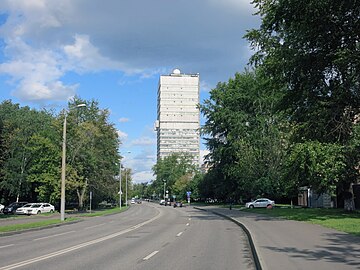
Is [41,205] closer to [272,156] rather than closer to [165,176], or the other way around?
[272,156]

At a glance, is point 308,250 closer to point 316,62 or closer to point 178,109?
point 316,62

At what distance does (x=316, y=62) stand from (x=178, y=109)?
165 metres

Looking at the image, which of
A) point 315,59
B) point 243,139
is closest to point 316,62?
point 315,59

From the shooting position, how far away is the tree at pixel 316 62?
2550cm

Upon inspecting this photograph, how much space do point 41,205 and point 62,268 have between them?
46823 mm

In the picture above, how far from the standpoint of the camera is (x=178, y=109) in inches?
7598

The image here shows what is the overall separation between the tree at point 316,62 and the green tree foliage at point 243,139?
13.1 meters

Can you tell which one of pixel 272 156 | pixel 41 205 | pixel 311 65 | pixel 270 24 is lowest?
pixel 41 205

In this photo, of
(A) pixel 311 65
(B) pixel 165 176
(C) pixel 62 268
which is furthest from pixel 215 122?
(B) pixel 165 176

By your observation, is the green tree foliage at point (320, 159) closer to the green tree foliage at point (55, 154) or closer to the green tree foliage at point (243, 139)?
the green tree foliage at point (243, 139)

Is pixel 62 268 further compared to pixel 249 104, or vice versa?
pixel 249 104

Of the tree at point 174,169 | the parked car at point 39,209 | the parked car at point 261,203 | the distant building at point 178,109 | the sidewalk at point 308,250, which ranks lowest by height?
the parked car at point 39,209

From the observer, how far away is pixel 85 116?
64.9 metres

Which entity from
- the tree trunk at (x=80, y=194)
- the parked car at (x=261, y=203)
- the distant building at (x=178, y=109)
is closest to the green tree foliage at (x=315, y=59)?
the parked car at (x=261, y=203)
